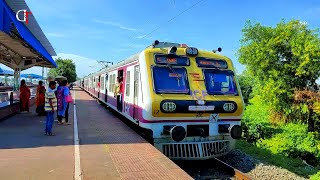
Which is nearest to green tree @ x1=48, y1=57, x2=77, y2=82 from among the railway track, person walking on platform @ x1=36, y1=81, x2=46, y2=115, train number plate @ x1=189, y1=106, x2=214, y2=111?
person walking on platform @ x1=36, y1=81, x2=46, y2=115

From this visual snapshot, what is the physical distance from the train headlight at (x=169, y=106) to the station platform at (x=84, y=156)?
0.95m

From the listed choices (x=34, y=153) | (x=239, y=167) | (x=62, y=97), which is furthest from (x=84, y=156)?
(x=62, y=97)

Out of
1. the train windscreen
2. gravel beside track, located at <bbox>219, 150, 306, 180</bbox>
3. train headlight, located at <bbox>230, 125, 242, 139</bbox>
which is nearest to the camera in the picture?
gravel beside track, located at <bbox>219, 150, 306, 180</bbox>

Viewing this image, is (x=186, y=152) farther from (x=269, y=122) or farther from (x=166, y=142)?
(x=269, y=122)

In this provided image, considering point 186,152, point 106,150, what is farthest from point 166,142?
point 106,150

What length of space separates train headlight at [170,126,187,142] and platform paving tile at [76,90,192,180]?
25.6 inches

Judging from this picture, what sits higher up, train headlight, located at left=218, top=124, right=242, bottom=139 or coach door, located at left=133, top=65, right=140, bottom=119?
coach door, located at left=133, top=65, right=140, bottom=119

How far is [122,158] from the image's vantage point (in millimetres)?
6996

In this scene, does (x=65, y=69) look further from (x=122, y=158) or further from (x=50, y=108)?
(x=122, y=158)

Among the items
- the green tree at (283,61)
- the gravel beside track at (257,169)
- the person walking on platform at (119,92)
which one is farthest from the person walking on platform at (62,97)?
the green tree at (283,61)

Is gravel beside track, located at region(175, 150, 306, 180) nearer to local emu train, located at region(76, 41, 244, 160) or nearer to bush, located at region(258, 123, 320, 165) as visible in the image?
local emu train, located at region(76, 41, 244, 160)

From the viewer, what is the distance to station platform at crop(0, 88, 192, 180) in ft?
19.4

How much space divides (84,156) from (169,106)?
242 centimetres

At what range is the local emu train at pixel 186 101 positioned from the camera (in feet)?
27.9
